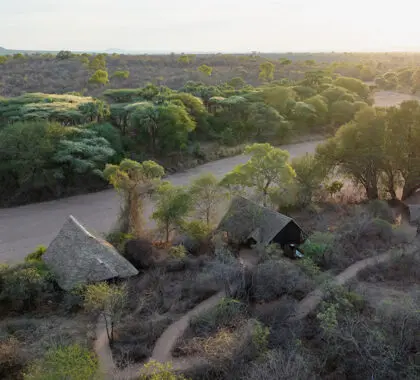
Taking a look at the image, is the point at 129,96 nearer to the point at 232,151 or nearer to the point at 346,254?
the point at 232,151

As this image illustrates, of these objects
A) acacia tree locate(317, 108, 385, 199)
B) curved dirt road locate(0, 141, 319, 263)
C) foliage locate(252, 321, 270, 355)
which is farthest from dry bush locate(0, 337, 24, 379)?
→ acacia tree locate(317, 108, 385, 199)

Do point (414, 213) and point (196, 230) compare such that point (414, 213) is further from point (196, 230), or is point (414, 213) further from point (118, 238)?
point (118, 238)

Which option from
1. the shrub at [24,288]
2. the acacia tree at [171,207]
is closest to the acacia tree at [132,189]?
the acacia tree at [171,207]

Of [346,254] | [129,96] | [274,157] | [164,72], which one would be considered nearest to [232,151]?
[129,96]

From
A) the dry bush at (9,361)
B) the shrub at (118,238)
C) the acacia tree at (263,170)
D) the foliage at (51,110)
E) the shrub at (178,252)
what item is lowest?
the dry bush at (9,361)

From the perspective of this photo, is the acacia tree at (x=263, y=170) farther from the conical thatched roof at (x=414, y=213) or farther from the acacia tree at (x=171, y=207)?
the conical thatched roof at (x=414, y=213)
